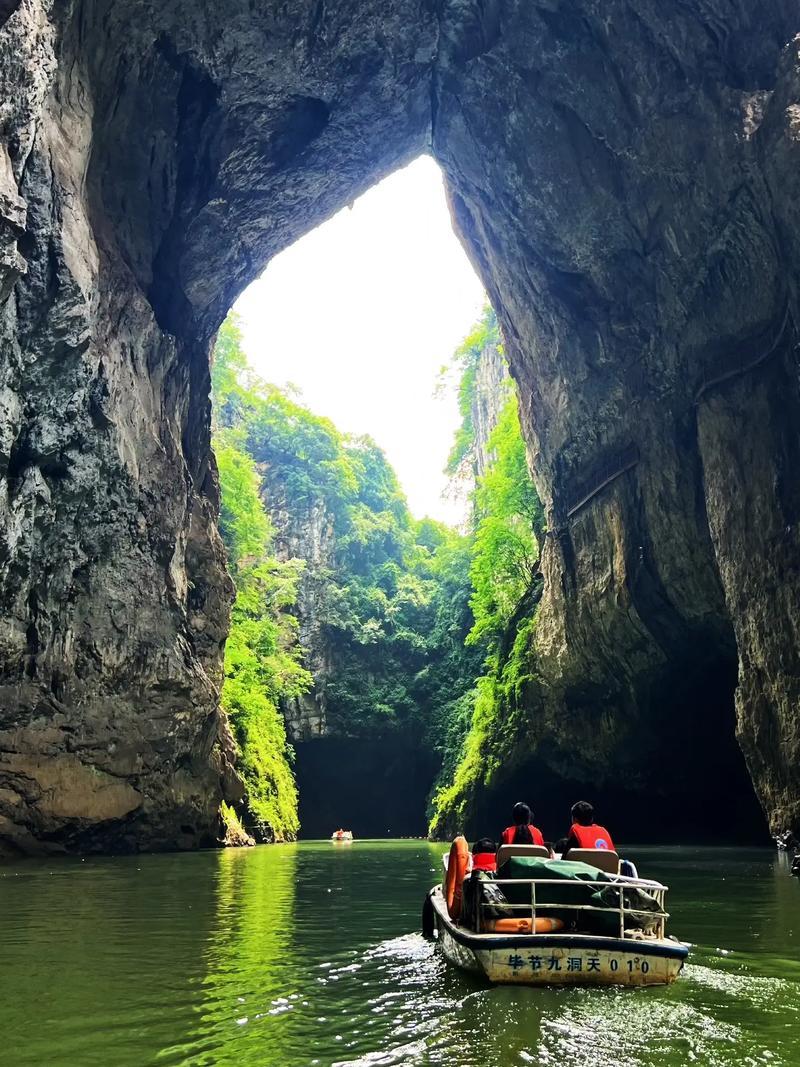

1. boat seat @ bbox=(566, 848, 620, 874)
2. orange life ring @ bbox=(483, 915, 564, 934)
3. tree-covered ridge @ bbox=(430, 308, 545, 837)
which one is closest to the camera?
orange life ring @ bbox=(483, 915, 564, 934)

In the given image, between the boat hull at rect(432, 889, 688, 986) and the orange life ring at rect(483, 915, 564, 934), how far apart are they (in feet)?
1.14

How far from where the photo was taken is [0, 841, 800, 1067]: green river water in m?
3.69

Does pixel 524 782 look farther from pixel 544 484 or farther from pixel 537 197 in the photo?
pixel 537 197

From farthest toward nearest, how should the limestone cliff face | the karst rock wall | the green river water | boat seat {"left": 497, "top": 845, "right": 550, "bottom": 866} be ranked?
the limestone cliff face
the karst rock wall
boat seat {"left": 497, "top": 845, "right": 550, "bottom": 866}
the green river water

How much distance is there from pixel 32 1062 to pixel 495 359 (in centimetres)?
4711

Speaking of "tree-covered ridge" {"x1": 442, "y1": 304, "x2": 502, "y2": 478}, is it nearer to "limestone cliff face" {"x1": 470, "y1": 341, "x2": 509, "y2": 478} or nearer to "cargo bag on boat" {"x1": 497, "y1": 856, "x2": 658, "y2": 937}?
"limestone cliff face" {"x1": 470, "y1": 341, "x2": 509, "y2": 478}

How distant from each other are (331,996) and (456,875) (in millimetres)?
1905

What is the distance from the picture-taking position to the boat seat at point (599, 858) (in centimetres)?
614

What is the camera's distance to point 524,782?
26828mm

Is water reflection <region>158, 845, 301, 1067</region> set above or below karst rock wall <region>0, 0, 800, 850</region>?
below

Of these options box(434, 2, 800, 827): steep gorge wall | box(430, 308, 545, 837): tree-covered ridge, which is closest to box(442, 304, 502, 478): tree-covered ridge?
box(430, 308, 545, 837): tree-covered ridge

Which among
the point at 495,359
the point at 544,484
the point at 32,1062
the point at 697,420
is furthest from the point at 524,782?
the point at 495,359

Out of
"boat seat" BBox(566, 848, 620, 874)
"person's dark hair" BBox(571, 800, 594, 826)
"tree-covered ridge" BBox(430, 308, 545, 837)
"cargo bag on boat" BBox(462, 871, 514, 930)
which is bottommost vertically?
"cargo bag on boat" BBox(462, 871, 514, 930)

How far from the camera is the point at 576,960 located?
5.02 m
